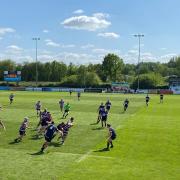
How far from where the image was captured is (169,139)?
25.9 m

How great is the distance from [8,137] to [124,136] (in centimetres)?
859

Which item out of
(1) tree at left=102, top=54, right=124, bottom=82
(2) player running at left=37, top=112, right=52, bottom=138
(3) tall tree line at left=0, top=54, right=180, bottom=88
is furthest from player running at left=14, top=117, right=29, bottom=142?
(1) tree at left=102, top=54, right=124, bottom=82

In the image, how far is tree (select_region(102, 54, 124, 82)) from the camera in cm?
15488

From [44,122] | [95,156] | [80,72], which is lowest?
[95,156]

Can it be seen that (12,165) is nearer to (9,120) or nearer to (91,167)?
(91,167)

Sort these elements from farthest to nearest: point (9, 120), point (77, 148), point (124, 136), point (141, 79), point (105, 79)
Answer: point (105, 79), point (141, 79), point (9, 120), point (124, 136), point (77, 148)

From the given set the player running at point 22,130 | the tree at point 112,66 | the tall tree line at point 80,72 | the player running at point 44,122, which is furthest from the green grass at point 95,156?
the tree at point 112,66

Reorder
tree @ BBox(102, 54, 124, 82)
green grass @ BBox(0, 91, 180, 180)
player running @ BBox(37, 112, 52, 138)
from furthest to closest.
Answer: tree @ BBox(102, 54, 124, 82)
player running @ BBox(37, 112, 52, 138)
green grass @ BBox(0, 91, 180, 180)

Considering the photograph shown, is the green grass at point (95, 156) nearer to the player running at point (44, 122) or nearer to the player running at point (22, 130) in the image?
the player running at point (22, 130)

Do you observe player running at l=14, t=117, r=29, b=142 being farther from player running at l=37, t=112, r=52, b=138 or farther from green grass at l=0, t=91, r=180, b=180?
player running at l=37, t=112, r=52, b=138

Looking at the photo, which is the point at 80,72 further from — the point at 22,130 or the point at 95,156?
the point at 95,156

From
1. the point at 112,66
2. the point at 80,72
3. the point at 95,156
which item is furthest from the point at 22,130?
the point at 112,66

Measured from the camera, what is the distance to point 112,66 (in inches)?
6102

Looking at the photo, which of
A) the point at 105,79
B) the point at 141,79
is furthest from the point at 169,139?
the point at 105,79
